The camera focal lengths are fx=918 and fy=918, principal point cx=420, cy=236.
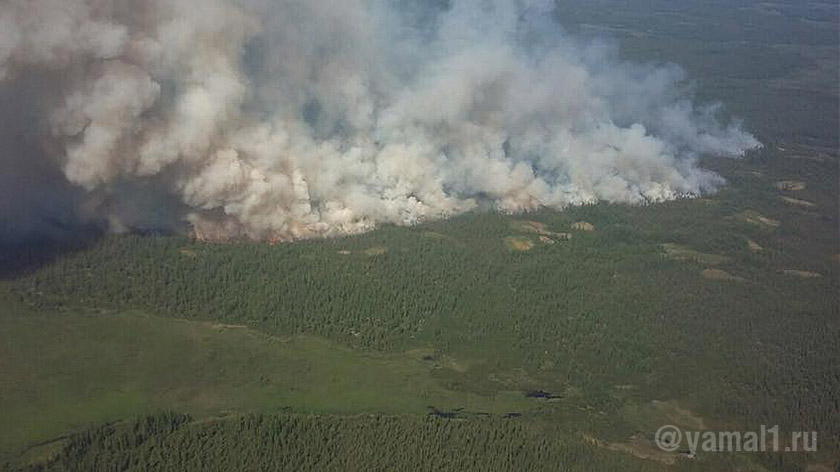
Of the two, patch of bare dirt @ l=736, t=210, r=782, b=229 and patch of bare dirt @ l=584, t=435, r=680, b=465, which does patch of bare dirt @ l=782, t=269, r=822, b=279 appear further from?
patch of bare dirt @ l=584, t=435, r=680, b=465

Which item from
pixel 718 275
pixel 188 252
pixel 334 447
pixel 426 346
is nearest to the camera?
pixel 334 447

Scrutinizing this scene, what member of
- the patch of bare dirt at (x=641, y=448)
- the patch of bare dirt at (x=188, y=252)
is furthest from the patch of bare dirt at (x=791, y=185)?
the patch of bare dirt at (x=188, y=252)

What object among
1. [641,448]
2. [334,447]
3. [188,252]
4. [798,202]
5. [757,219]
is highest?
[188,252]

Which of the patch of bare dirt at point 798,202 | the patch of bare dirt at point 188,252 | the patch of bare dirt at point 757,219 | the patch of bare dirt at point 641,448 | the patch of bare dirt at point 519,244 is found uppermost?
the patch of bare dirt at point 188,252

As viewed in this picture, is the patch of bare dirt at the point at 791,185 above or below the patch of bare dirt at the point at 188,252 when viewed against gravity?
below

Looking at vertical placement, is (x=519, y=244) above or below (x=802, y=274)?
above

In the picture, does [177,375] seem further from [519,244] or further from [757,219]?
[757,219]

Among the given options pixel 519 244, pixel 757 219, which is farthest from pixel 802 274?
pixel 519 244

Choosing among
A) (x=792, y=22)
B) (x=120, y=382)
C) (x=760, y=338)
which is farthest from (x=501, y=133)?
(x=792, y=22)

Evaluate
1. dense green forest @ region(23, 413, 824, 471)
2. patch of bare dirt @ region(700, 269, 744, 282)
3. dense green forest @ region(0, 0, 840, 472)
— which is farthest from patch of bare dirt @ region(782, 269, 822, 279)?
dense green forest @ region(23, 413, 824, 471)

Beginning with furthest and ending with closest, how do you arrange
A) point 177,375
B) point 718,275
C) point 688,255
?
point 688,255 < point 718,275 < point 177,375

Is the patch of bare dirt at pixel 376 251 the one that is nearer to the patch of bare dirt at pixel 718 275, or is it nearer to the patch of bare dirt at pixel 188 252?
the patch of bare dirt at pixel 188 252
